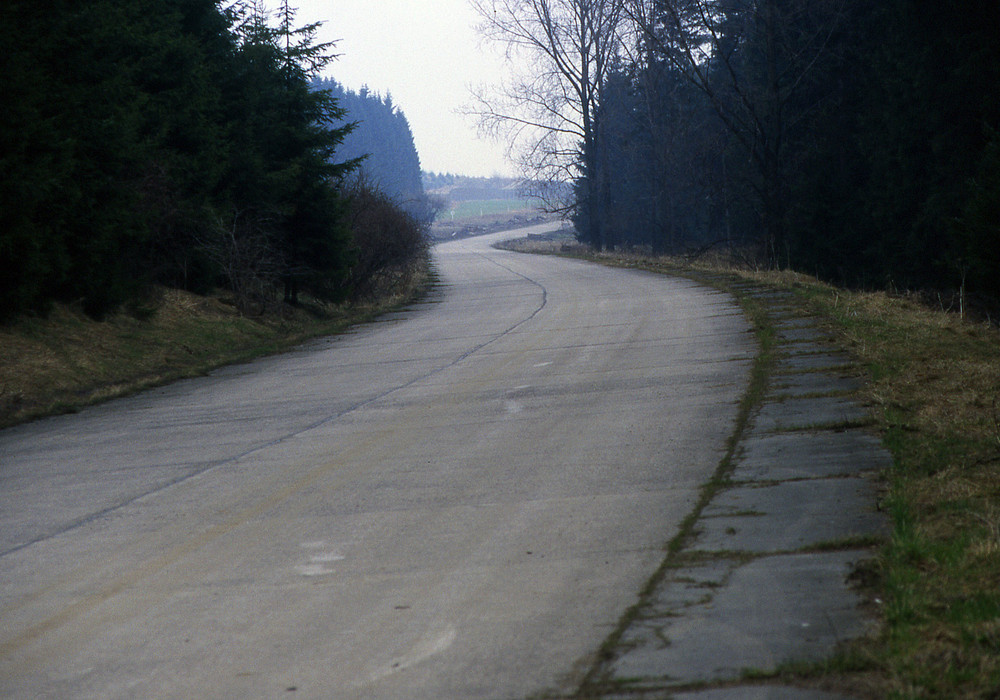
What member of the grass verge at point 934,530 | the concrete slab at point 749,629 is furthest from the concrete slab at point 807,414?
the concrete slab at point 749,629

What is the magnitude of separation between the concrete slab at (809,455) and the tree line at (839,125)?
11.0m

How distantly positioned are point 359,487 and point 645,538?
8.53 ft

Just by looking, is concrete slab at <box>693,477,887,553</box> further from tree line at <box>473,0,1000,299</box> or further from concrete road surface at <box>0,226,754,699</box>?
tree line at <box>473,0,1000,299</box>

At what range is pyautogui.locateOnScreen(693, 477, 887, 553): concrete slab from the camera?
17.8 feet

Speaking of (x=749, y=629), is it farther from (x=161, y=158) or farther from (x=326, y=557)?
(x=161, y=158)

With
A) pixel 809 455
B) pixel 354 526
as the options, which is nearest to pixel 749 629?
pixel 354 526

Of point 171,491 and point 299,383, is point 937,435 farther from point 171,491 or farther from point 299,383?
point 299,383

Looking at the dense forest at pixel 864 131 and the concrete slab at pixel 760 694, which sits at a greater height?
the dense forest at pixel 864 131

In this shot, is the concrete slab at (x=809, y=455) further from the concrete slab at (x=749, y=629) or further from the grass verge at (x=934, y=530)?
the concrete slab at (x=749, y=629)

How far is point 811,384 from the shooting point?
404 inches

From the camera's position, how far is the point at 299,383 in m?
14.3

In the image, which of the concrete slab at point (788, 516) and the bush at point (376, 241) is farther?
the bush at point (376, 241)

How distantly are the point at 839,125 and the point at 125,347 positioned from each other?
101 ft

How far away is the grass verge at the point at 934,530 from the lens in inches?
142
